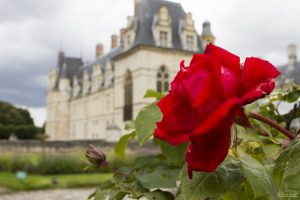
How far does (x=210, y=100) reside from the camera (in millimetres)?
426

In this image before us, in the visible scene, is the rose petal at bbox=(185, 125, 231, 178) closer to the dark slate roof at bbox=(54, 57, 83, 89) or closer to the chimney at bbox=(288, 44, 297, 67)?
the chimney at bbox=(288, 44, 297, 67)

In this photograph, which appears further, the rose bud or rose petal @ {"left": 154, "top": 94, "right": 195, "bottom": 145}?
the rose bud

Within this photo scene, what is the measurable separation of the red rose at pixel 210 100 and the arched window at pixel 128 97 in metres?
28.2

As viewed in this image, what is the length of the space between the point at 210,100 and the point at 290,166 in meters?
0.14

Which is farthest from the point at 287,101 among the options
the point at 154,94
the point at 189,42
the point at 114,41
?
the point at 114,41

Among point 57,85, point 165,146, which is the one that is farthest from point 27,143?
point 57,85

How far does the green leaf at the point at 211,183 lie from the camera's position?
0.54 m

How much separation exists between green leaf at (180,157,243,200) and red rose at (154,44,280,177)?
0.32ft

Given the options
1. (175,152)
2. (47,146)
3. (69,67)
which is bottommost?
(47,146)

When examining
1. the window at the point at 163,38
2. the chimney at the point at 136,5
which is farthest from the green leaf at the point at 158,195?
the chimney at the point at 136,5

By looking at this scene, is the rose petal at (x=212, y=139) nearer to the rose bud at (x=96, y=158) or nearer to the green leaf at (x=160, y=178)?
the green leaf at (x=160, y=178)

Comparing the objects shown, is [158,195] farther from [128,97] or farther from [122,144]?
[128,97]

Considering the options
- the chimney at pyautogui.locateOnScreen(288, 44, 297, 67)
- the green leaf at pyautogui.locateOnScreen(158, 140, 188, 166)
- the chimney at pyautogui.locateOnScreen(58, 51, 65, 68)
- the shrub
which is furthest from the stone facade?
the green leaf at pyautogui.locateOnScreen(158, 140, 188, 166)

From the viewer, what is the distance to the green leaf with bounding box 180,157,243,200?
543 mm
